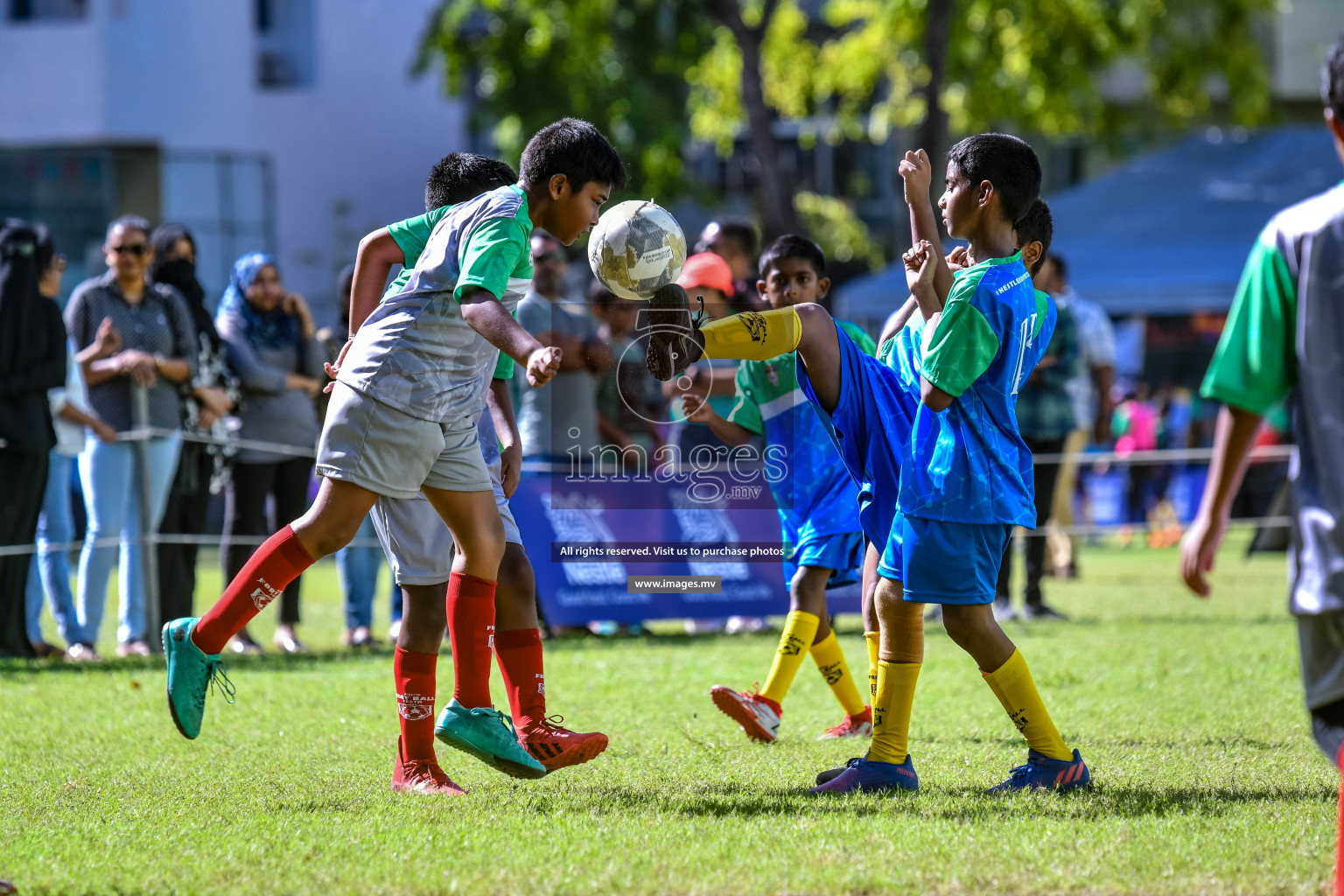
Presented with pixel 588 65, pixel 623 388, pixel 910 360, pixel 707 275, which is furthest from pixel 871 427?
pixel 588 65

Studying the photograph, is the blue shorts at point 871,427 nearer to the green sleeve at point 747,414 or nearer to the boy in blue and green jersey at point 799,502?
the boy in blue and green jersey at point 799,502

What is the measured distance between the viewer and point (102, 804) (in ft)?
14.9

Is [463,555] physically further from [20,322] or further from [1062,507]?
[1062,507]

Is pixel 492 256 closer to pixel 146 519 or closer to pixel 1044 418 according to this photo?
pixel 146 519

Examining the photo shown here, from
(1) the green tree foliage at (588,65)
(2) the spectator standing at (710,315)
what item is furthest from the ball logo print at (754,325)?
(1) the green tree foliage at (588,65)

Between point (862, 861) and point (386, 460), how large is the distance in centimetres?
172

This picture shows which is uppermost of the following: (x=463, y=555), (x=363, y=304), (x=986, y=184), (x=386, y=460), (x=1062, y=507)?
(x=986, y=184)

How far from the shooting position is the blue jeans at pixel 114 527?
27.5 feet

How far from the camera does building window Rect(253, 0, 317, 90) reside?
29.6 m

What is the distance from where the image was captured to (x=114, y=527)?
8.43 meters

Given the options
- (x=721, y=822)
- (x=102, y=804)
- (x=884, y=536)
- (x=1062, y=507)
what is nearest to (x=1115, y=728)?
(x=884, y=536)

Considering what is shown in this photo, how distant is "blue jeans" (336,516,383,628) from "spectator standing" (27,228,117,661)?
1.48 m

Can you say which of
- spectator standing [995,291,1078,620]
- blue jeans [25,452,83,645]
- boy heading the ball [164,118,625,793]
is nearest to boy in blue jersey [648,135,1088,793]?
boy heading the ball [164,118,625,793]

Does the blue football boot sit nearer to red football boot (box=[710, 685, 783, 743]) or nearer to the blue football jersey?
the blue football jersey
